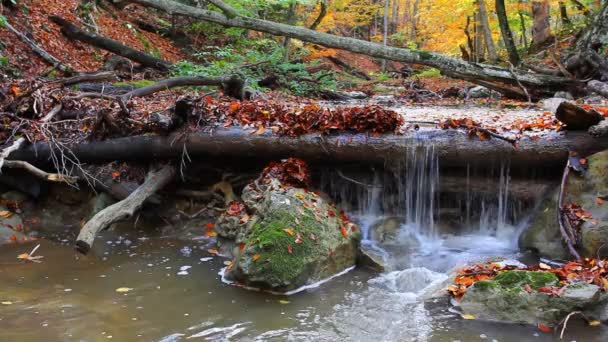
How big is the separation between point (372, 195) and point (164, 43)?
1421 cm

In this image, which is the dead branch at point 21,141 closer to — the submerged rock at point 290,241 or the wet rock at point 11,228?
the wet rock at point 11,228

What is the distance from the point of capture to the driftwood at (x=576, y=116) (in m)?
5.44

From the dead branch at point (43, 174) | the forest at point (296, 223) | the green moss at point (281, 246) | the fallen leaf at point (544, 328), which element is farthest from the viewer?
the dead branch at point (43, 174)

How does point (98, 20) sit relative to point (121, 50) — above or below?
above

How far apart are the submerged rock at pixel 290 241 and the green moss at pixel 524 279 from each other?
1.64 metres

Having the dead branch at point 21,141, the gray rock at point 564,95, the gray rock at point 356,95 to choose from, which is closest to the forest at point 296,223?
the dead branch at point 21,141

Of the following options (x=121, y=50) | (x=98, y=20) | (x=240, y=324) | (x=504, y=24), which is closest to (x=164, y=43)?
(x=98, y=20)

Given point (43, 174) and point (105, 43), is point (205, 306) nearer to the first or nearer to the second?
point (43, 174)

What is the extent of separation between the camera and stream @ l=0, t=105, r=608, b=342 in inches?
150

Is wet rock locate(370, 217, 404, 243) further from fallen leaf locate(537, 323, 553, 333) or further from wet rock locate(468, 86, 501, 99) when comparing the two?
wet rock locate(468, 86, 501, 99)

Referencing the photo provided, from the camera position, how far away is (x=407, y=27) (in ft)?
111

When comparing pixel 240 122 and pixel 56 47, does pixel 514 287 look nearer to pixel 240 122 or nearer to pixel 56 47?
pixel 240 122

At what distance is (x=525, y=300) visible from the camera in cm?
387

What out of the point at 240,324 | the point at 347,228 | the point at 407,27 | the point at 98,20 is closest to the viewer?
the point at 240,324
